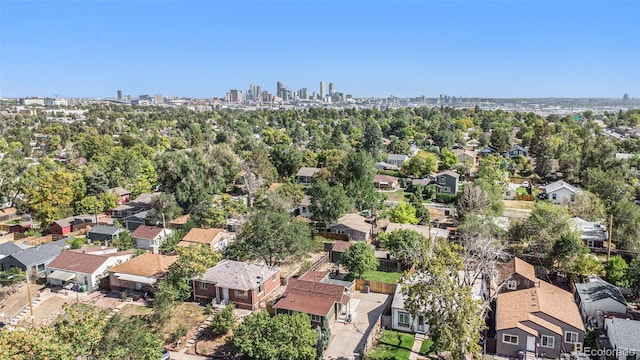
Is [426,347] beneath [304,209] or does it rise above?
beneath

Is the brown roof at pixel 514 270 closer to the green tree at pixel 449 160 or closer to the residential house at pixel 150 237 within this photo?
the residential house at pixel 150 237

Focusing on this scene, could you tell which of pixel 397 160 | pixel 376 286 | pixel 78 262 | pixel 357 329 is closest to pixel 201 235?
pixel 78 262

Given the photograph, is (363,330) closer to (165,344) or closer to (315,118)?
(165,344)

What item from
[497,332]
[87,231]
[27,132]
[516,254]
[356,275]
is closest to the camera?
[497,332]

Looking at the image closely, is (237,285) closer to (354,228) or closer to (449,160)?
(354,228)

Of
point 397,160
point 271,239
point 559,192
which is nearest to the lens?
point 271,239

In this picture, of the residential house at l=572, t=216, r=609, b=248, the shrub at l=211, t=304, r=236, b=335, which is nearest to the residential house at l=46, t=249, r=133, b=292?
the shrub at l=211, t=304, r=236, b=335

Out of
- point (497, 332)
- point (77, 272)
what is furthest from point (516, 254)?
point (77, 272)

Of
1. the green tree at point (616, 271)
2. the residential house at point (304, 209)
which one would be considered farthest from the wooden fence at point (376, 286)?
the residential house at point (304, 209)
